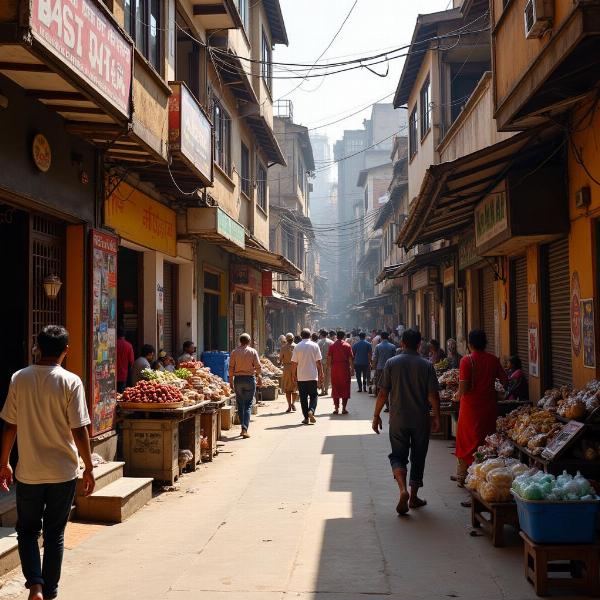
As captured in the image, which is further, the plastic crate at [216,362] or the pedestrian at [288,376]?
the pedestrian at [288,376]

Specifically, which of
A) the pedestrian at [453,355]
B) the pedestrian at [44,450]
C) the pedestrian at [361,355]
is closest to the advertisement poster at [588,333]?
the pedestrian at [44,450]

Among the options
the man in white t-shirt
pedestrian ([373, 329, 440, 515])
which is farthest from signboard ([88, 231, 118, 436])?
the man in white t-shirt

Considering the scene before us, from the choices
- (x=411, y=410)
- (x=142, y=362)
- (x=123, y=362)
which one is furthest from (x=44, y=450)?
(x=142, y=362)

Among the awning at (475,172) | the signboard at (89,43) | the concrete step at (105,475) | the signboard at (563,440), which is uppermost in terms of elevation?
the signboard at (89,43)

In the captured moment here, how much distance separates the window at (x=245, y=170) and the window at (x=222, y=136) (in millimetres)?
2565

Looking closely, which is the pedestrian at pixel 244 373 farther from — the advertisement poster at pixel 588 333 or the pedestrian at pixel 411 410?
the advertisement poster at pixel 588 333

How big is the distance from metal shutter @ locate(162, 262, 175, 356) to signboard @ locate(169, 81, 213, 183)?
346 centimetres

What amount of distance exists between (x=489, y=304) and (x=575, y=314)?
6.63 metres

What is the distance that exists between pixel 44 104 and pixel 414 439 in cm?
511

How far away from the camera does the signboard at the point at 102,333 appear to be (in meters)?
8.75

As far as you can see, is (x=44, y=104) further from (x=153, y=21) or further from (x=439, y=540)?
(x=439, y=540)

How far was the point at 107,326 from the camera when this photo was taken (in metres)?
9.28

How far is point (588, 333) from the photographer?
7879 mm

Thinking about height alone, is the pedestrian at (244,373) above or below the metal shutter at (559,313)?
below
